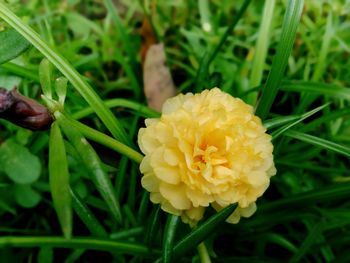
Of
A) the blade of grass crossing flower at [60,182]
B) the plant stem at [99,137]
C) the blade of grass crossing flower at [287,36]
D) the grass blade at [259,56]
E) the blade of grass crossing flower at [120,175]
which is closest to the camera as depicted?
the blade of grass crossing flower at [60,182]

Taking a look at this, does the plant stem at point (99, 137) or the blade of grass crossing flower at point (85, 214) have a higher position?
the plant stem at point (99, 137)

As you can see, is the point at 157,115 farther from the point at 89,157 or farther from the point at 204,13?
the point at 204,13

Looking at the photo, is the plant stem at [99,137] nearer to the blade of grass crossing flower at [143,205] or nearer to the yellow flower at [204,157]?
the yellow flower at [204,157]

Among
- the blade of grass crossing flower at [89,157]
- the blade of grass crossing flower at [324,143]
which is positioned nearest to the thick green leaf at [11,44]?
the blade of grass crossing flower at [89,157]

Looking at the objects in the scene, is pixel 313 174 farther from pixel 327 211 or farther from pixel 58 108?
pixel 58 108

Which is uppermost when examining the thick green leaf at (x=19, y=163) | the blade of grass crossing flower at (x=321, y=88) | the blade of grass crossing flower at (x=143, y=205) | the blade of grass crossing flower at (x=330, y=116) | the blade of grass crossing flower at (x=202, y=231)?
the blade of grass crossing flower at (x=321, y=88)

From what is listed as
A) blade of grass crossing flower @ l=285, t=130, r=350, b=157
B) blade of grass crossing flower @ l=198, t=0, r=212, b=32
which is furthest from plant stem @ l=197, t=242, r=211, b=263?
blade of grass crossing flower @ l=198, t=0, r=212, b=32

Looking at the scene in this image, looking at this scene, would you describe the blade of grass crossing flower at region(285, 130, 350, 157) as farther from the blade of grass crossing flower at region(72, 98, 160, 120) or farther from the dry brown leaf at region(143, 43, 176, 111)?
the dry brown leaf at region(143, 43, 176, 111)

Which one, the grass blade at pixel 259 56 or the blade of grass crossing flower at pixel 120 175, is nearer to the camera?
the blade of grass crossing flower at pixel 120 175
